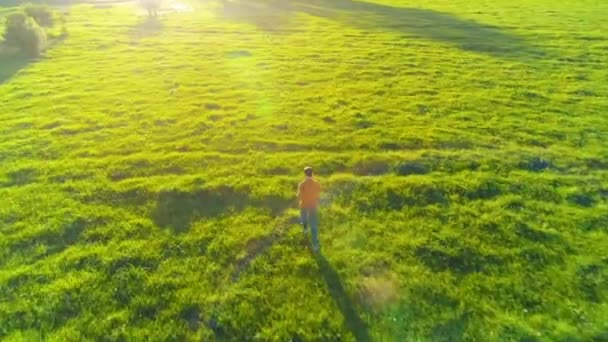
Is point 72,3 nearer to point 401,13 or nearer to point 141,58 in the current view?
point 141,58

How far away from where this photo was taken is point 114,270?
867cm

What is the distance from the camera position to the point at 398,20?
4169 centimetres

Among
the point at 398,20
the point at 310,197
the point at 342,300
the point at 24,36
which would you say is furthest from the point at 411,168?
the point at 398,20

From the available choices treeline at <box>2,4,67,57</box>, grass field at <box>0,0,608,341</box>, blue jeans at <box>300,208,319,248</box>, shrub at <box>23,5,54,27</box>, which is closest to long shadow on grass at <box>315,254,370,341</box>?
grass field at <box>0,0,608,341</box>

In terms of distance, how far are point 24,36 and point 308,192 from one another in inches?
1240

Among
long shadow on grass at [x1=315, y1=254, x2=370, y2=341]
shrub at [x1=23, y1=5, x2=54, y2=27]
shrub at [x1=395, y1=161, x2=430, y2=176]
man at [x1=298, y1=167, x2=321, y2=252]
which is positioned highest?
shrub at [x1=23, y1=5, x2=54, y2=27]

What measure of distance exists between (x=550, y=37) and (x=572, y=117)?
19028 mm

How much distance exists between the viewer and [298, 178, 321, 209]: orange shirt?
8.60 meters

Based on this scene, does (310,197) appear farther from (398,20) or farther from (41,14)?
(41,14)

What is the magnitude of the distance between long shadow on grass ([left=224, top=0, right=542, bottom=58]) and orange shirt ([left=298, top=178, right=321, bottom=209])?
24.0m

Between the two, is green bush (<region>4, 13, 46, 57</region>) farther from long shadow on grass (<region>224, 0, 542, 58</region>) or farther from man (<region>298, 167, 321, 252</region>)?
man (<region>298, 167, 321, 252</region>)

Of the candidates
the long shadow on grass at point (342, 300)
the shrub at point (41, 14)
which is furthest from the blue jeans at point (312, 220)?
the shrub at point (41, 14)

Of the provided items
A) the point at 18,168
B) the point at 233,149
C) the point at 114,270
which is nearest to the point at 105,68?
the point at 18,168

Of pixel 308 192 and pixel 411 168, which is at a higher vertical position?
pixel 308 192
